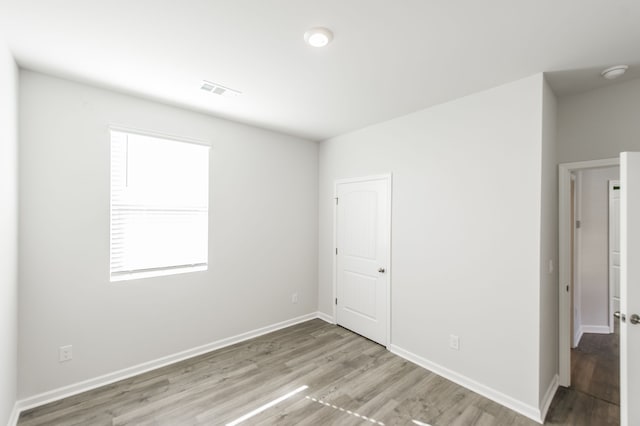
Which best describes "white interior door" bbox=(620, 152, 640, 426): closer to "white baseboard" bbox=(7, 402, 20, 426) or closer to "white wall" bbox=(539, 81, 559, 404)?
"white wall" bbox=(539, 81, 559, 404)

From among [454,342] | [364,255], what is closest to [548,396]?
[454,342]

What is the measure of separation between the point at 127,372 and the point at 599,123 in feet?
15.6

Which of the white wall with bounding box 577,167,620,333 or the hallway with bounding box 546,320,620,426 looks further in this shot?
the white wall with bounding box 577,167,620,333

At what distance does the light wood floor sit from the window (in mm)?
1012

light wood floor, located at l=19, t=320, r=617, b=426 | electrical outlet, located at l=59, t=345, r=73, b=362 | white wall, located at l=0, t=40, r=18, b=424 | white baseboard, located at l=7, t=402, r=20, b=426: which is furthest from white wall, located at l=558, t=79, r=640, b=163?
white baseboard, located at l=7, t=402, r=20, b=426

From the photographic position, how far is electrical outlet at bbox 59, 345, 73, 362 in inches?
90.0

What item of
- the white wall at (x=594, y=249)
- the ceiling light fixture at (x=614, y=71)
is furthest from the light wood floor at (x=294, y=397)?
the ceiling light fixture at (x=614, y=71)

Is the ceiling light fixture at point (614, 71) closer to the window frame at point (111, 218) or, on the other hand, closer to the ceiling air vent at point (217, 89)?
the ceiling air vent at point (217, 89)

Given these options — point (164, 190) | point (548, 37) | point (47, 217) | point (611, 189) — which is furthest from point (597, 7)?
point (47, 217)

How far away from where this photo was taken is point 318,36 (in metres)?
1.69

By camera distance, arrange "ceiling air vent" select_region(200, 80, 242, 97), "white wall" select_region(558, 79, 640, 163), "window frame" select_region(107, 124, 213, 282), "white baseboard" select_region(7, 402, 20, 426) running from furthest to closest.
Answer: "window frame" select_region(107, 124, 213, 282) < "ceiling air vent" select_region(200, 80, 242, 97) < "white wall" select_region(558, 79, 640, 163) < "white baseboard" select_region(7, 402, 20, 426)

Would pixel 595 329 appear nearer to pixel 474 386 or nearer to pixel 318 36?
pixel 474 386

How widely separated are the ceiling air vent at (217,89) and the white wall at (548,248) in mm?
2576

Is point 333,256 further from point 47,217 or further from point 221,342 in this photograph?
point 47,217
